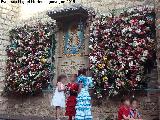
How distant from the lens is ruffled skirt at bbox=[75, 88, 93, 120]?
6.25 metres

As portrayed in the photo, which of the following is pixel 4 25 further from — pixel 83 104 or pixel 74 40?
pixel 83 104

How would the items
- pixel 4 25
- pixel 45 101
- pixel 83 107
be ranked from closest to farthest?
Answer: pixel 83 107 → pixel 45 101 → pixel 4 25

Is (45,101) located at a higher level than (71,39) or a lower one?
lower

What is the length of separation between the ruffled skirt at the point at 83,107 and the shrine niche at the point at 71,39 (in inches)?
128

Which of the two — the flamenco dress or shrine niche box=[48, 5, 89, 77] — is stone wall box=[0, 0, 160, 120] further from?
the flamenco dress

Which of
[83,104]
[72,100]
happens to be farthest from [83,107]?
[72,100]

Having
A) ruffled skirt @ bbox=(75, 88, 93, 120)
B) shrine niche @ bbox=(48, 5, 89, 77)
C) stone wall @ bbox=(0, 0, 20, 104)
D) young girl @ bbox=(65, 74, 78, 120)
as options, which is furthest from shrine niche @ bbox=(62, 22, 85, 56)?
ruffled skirt @ bbox=(75, 88, 93, 120)

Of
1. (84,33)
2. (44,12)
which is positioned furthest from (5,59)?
(84,33)

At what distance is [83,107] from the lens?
20.6ft

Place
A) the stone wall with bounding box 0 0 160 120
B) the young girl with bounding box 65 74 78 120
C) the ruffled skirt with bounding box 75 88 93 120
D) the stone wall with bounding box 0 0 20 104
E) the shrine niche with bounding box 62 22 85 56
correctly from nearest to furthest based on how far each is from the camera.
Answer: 1. the ruffled skirt with bounding box 75 88 93 120
2. the young girl with bounding box 65 74 78 120
3. the stone wall with bounding box 0 0 160 120
4. the shrine niche with bounding box 62 22 85 56
5. the stone wall with bounding box 0 0 20 104

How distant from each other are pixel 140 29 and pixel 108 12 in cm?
147

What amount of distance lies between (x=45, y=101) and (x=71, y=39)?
2.18 meters

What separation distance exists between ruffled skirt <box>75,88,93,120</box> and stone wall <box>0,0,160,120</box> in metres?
2.29

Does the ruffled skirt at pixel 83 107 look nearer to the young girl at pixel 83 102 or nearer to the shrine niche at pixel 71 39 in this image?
the young girl at pixel 83 102
